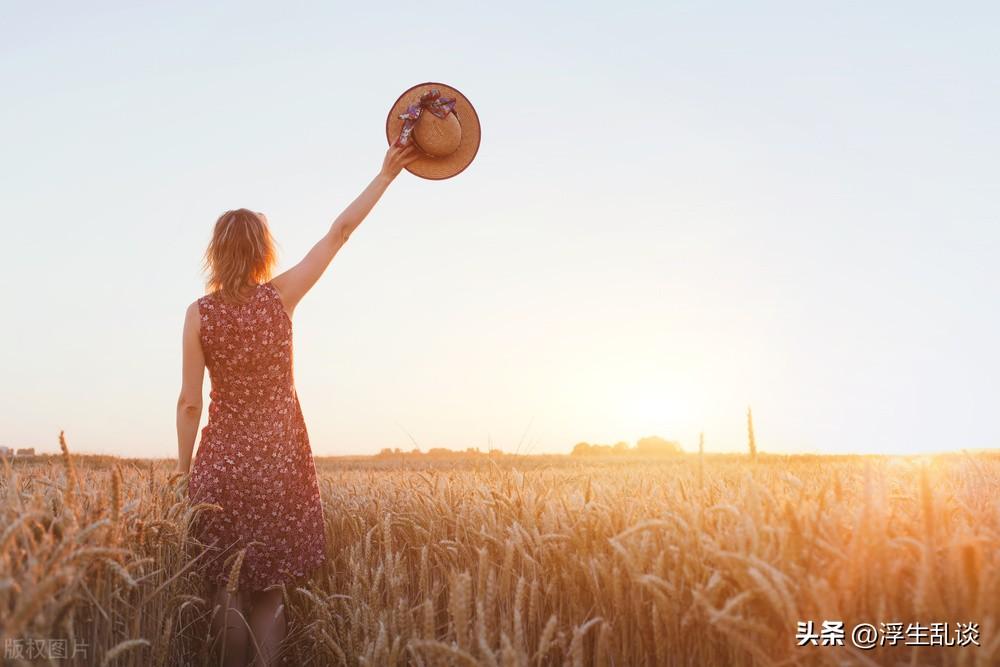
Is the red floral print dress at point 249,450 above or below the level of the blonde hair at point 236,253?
below

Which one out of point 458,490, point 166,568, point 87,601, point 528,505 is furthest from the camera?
point 458,490

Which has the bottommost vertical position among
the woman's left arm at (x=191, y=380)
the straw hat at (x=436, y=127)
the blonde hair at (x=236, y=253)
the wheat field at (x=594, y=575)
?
the wheat field at (x=594, y=575)

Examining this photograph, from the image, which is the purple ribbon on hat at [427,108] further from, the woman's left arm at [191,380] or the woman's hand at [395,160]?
the woman's left arm at [191,380]

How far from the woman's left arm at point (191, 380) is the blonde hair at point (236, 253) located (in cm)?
20

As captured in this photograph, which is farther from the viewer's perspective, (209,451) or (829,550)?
(209,451)

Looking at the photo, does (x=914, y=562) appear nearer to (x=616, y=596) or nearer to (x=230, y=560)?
(x=616, y=596)

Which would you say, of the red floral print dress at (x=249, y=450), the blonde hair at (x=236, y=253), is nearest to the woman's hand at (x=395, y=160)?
the blonde hair at (x=236, y=253)

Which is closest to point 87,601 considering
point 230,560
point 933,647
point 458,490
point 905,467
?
point 230,560

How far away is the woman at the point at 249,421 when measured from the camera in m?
3.66

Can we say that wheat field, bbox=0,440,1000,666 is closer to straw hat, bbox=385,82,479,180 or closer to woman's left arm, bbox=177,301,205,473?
woman's left arm, bbox=177,301,205,473

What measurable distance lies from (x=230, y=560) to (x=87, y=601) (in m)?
→ 1.12

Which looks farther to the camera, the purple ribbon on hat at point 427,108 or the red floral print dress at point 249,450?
the purple ribbon on hat at point 427,108

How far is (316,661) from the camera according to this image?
379 centimetres

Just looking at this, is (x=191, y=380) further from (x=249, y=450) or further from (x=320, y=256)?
(x=320, y=256)
